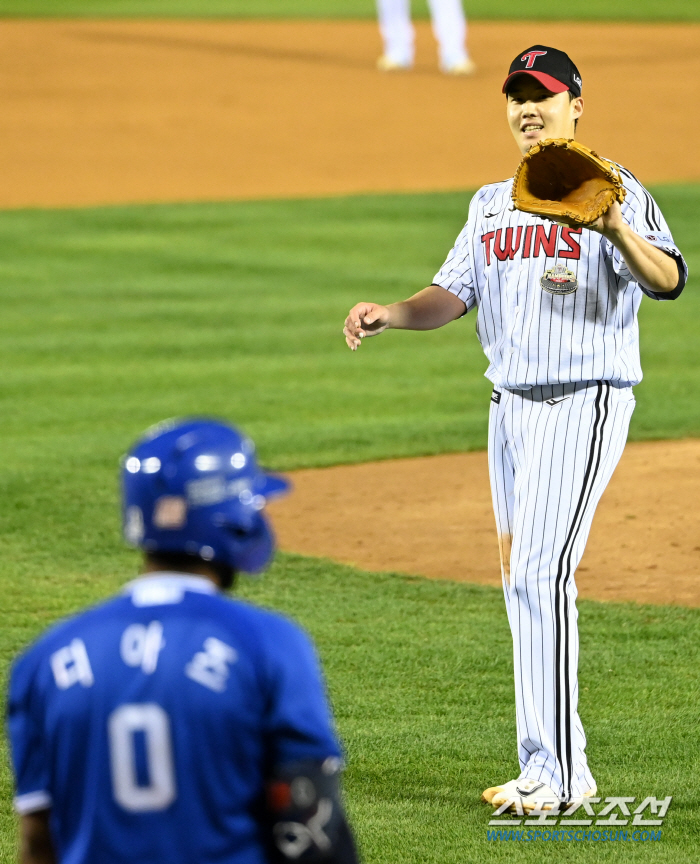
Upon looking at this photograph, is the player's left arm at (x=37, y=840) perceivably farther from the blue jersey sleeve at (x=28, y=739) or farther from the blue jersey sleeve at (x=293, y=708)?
the blue jersey sleeve at (x=293, y=708)

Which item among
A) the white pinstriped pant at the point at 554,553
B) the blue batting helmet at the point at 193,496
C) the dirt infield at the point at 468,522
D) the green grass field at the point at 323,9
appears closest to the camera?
the blue batting helmet at the point at 193,496

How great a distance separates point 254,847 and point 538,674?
215cm

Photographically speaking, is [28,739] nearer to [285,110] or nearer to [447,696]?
[447,696]

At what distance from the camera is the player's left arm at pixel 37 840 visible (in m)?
2.33

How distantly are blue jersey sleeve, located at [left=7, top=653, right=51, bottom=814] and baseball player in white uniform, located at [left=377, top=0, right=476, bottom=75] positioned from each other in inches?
982

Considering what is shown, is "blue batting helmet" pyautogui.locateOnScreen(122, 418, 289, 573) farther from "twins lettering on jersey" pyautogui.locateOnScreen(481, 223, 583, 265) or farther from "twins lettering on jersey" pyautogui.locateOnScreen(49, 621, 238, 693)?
"twins lettering on jersey" pyautogui.locateOnScreen(481, 223, 583, 265)

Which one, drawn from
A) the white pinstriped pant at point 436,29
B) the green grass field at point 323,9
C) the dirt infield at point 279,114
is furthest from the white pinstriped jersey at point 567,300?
the green grass field at point 323,9

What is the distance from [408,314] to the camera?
4.56m

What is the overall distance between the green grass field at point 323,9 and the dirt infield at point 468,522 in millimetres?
27234

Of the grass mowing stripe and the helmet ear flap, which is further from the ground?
the helmet ear flap

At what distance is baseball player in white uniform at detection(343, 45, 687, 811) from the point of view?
427 centimetres

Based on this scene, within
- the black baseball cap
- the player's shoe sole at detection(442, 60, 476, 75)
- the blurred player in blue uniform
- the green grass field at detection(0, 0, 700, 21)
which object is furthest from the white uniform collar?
the green grass field at detection(0, 0, 700, 21)

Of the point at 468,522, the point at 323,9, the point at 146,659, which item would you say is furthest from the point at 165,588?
the point at 323,9

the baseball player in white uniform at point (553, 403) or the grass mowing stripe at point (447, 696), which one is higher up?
the baseball player in white uniform at point (553, 403)
